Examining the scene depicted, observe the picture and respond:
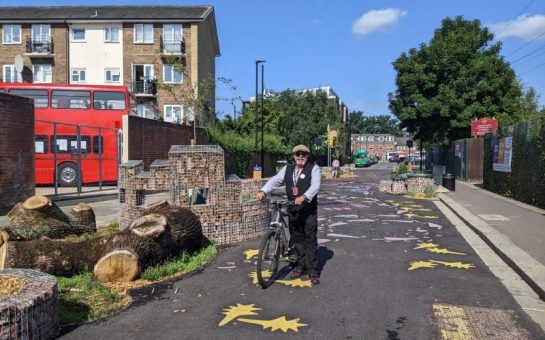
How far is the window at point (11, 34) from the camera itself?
145 ft

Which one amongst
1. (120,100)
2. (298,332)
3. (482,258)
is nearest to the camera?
(298,332)

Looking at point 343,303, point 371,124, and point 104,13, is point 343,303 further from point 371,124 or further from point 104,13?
point 371,124

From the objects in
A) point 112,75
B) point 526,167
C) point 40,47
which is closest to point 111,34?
point 112,75

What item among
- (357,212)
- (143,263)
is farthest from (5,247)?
(357,212)

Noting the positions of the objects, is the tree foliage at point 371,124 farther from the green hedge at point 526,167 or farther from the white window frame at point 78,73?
the green hedge at point 526,167

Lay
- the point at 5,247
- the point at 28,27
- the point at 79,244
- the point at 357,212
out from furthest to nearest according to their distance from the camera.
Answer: the point at 28,27, the point at 357,212, the point at 79,244, the point at 5,247

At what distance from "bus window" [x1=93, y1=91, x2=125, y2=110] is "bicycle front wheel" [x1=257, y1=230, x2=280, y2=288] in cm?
1878

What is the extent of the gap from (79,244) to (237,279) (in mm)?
2185

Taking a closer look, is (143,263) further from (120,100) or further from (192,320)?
(120,100)

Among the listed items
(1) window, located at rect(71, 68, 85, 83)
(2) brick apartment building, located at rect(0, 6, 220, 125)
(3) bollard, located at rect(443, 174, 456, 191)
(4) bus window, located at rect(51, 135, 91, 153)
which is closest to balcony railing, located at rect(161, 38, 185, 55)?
(2) brick apartment building, located at rect(0, 6, 220, 125)

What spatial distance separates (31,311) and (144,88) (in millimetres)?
41064

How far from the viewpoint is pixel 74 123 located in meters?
23.0

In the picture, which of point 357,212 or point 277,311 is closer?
point 277,311

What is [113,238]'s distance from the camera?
6.79 meters
